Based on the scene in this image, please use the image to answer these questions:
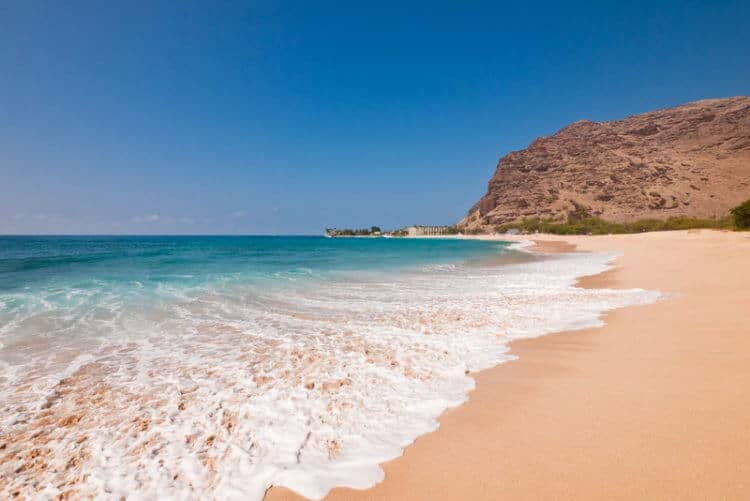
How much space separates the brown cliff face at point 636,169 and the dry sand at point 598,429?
12885 centimetres

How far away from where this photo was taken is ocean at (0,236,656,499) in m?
3.13

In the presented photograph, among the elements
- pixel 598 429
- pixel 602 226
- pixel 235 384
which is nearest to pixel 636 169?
pixel 602 226

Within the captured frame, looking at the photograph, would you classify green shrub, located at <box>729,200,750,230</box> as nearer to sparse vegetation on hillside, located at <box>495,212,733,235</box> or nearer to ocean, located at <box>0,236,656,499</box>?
sparse vegetation on hillside, located at <box>495,212,733,235</box>

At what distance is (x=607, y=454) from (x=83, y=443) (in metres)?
5.18

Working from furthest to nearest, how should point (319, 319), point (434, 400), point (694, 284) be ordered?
1. point (694, 284)
2. point (319, 319)
3. point (434, 400)

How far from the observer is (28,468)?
3213 millimetres

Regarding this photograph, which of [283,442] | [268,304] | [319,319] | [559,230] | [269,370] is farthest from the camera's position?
[559,230]

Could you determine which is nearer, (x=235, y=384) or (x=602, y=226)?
(x=235, y=384)

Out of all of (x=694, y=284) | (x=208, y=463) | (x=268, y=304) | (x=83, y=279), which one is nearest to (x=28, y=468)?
(x=208, y=463)

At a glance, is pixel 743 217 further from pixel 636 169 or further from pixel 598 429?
pixel 636 169

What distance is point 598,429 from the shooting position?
138 inches

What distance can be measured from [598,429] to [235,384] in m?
4.57

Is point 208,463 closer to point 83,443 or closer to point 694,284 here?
point 83,443

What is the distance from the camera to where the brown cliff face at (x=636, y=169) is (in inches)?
4296
